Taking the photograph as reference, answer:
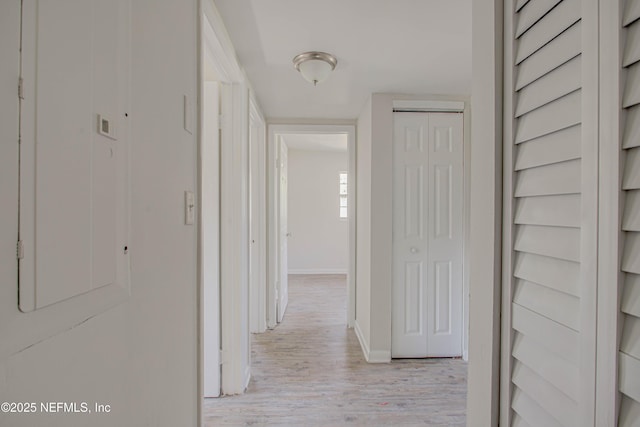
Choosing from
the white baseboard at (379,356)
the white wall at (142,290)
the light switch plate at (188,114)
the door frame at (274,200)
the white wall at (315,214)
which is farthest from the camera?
the white wall at (315,214)

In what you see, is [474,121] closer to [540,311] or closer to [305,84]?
[540,311]

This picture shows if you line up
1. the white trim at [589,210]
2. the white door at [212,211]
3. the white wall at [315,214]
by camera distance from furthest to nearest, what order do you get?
the white wall at [315,214] < the white door at [212,211] < the white trim at [589,210]

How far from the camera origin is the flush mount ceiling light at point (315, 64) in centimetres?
184

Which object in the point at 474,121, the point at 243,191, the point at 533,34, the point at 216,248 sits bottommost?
the point at 216,248

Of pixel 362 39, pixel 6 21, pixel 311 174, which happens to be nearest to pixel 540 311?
pixel 6 21

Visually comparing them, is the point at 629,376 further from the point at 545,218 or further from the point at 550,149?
the point at 550,149

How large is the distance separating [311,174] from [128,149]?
212 inches

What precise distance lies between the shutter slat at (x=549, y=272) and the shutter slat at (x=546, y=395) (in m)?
0.22

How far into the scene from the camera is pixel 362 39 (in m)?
1.70

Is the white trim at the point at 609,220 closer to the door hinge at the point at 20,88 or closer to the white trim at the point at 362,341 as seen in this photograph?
the door hinge at the point at 20,88

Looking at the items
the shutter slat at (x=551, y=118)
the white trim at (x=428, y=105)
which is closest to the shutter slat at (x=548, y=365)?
the shutter slat at (x=551, y=118)

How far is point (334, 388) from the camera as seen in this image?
2.17 m

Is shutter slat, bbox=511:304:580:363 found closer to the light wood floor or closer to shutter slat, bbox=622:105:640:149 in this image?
shutter slat, bbox=622:105:640:149

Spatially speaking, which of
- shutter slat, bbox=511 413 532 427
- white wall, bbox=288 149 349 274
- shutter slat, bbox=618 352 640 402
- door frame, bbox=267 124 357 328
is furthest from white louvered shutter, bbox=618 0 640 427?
white wall, bbox=288 149 349 274
